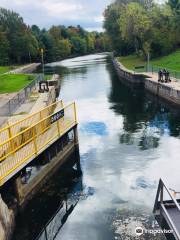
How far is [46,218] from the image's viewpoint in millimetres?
14266

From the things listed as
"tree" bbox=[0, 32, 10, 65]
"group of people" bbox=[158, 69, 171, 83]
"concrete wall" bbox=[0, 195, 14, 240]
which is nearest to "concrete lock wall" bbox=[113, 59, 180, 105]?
"group of people" bbox=[158, 69, 171, 83]

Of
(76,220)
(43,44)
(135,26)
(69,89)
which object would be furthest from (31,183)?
(43,44)

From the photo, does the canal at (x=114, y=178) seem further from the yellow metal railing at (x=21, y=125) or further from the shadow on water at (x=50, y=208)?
the yellow metal railing at (x=21, y=125)

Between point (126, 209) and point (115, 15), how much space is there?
276ft

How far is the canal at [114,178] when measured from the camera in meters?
13.2

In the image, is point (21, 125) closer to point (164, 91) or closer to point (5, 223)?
point (5, 223)

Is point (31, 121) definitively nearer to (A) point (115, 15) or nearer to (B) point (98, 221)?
(B) point (98, 221)

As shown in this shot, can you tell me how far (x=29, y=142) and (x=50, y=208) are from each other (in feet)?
11.4

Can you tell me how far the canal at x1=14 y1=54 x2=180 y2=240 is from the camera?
13164 mm

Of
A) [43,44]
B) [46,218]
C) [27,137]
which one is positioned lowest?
[46,218]

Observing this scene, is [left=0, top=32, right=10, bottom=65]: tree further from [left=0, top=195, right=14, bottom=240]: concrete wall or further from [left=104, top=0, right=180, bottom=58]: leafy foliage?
[left=0, top=195, right=14, bottom=240]: concrete wall

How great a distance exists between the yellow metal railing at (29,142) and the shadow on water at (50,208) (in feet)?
6.37

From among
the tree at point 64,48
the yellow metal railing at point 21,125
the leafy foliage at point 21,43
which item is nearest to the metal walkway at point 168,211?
the yellow metal railing at point 21,125

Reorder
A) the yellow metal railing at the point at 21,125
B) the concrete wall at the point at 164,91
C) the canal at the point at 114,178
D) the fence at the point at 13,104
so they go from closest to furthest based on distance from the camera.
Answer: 1. the canal at the point at 114,178
2. the yellow metal railing at the point at 21,125
3. the fence at the point at 13,104
4. the concrete wall at the point at 164,91
